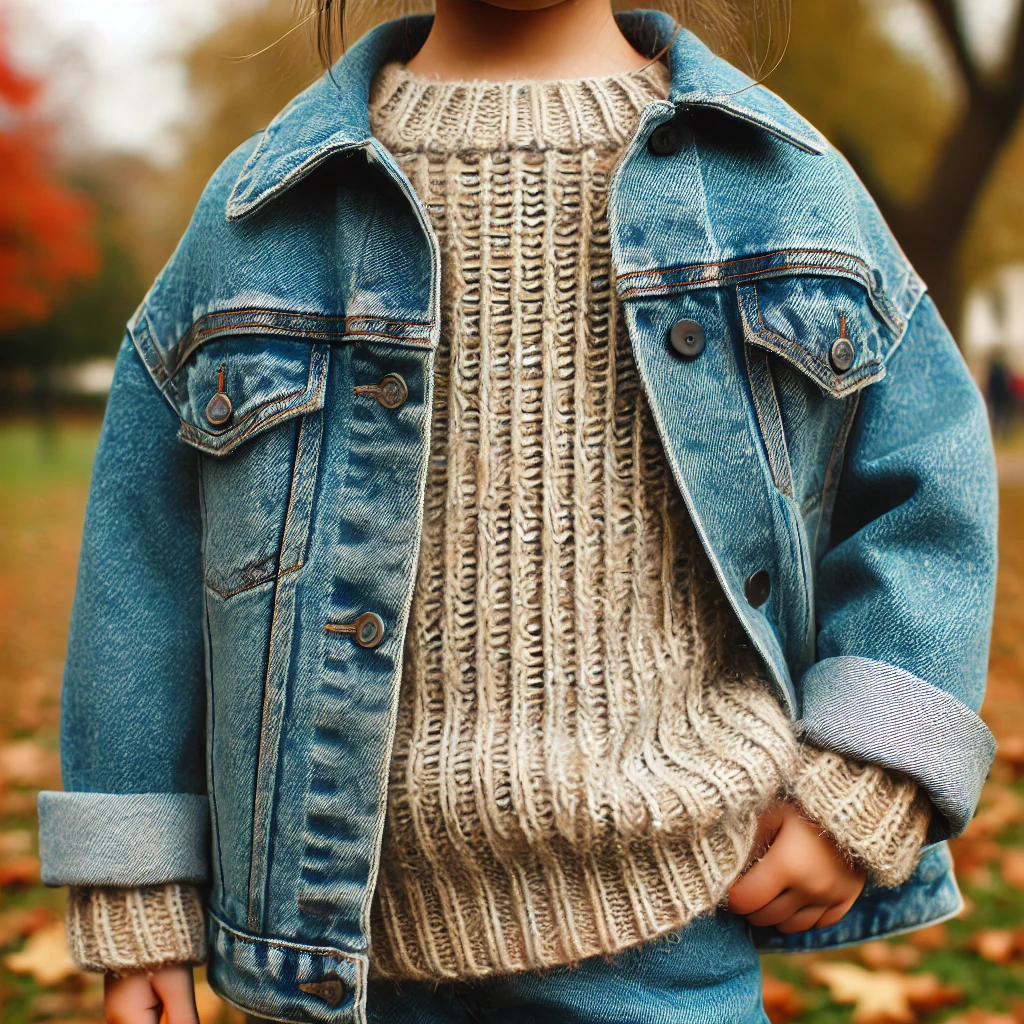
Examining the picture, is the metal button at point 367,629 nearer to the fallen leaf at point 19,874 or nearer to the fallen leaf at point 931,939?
the fallen leaf at point 931,939

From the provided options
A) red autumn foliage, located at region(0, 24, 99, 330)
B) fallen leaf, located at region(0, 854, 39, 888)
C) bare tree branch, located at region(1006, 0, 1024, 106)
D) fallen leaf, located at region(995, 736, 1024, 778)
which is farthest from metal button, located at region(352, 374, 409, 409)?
red autumn foliage, located at region(0, 24, 99, 330)

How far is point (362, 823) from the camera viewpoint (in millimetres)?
1110

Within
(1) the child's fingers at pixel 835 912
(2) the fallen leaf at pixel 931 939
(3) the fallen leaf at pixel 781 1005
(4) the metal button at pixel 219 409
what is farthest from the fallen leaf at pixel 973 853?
(4) the metal button at pixel 219 409

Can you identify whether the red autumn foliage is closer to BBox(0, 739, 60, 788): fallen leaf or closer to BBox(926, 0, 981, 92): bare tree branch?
BBox(0, 739, 60, 788): fallen leaf

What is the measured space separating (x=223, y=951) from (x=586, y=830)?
0.43 m

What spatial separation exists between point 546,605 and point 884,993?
6.12 ft

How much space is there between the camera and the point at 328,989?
1.12 meters

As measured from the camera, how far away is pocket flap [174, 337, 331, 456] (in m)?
1.13

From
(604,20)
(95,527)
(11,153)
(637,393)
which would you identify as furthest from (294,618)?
(11,153)

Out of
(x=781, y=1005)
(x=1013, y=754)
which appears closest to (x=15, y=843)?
(x=781, y=1005)

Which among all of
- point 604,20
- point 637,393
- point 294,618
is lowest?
point 294,618

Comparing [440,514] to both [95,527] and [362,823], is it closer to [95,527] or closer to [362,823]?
[362,823]

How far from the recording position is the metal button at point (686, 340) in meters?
1.09

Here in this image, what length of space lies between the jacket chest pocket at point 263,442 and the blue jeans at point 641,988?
0.52 m
